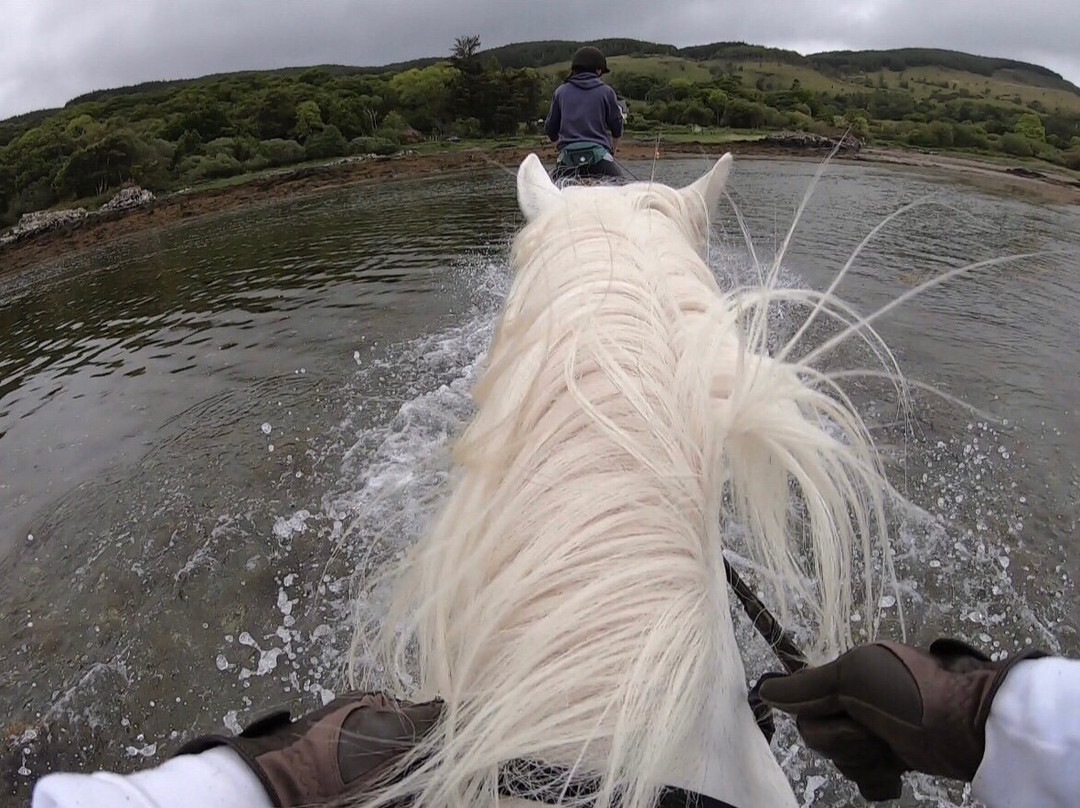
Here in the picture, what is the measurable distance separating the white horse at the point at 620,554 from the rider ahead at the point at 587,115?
5.79 metres

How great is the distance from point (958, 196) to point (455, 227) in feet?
49.0

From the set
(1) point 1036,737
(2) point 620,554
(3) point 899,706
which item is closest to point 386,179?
(2) point 620,554

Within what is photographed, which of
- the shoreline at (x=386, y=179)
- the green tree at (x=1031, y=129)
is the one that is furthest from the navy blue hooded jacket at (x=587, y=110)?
the green tree at (x=1031, y=129)

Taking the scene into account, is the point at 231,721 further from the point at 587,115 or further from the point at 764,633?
the point at 587,115

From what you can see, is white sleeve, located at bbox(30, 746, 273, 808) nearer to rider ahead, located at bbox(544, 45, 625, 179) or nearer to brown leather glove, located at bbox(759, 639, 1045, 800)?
brown leather glove, located at bbox(759, 639, 1045, 800)

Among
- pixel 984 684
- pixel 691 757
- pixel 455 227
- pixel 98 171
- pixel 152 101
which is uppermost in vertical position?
pixel 152 101

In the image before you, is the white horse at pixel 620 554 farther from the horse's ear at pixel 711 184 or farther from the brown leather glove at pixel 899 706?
the horse's ear at pixel 711 184

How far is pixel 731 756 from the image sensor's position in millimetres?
1125

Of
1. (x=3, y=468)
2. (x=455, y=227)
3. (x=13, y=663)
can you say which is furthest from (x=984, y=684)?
(x=455, y=227)

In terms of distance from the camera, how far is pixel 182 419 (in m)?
6.80

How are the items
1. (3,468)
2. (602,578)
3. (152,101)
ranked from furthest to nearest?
(152,101) < (3,468) < (602,578)

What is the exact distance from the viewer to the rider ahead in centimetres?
666

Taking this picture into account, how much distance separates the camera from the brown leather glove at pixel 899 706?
89cm

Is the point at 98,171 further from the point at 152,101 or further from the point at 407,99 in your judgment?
the point at 152,101
